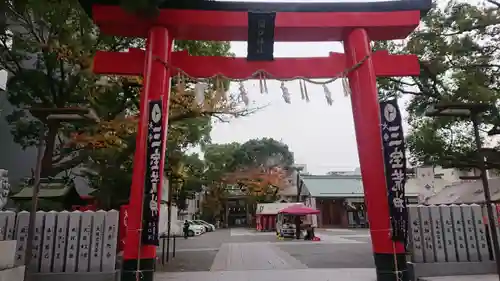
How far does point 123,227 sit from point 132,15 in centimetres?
885

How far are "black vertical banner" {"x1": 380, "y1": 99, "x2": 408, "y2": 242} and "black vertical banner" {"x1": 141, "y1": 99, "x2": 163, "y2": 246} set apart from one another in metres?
3.54

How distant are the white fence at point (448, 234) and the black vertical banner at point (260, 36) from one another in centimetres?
425

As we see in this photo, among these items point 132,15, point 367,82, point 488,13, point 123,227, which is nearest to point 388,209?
point 367,82

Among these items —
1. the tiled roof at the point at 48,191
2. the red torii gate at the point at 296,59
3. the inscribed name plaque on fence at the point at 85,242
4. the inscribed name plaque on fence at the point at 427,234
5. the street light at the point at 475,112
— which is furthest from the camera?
the tiled roof at the point at 48,191

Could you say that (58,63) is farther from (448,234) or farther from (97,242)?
(448,234)

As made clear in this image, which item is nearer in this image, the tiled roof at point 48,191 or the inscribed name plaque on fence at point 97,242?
the inscribed name plaque on fence at point 97,242

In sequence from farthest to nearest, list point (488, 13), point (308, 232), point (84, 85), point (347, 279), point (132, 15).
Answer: point (308, 232)
point (84, 85)
point (488, 13)
point (347, 279)
point (132, 15)

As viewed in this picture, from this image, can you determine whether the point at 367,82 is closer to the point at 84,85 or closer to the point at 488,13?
the point at 488,13

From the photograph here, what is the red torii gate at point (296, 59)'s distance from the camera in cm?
583

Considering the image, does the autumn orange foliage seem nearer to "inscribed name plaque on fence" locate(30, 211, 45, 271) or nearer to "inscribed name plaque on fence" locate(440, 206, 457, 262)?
"inscribed name plaque on fence" locate(440, 206, 457, 262)

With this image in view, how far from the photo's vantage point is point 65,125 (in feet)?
47.0

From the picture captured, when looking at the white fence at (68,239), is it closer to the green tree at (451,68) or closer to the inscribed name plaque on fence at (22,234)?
the inscribed name plaque on fence at (22,234)

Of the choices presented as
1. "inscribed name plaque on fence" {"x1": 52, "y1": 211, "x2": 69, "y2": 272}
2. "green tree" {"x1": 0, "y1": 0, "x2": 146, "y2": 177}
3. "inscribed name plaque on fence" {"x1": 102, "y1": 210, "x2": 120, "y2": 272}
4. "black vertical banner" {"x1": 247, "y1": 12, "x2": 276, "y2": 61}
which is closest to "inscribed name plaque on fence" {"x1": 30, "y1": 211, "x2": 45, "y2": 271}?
"inscribed name plaque on fence" {"x1": 52, "y1": 211, "x2": 69, "y2": 272}

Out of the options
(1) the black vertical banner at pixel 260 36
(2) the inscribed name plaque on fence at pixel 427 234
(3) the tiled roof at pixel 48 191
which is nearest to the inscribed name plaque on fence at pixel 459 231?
(2) the inscribed name plaque on fence at pixel 427 234
